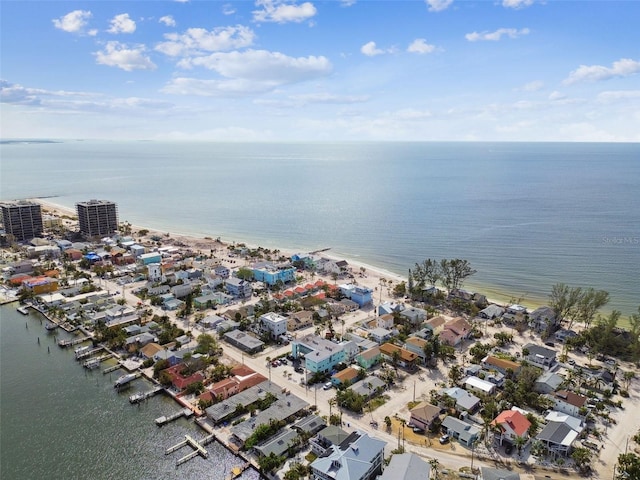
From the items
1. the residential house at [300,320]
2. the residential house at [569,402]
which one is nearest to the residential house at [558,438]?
the residential house at [569,402]

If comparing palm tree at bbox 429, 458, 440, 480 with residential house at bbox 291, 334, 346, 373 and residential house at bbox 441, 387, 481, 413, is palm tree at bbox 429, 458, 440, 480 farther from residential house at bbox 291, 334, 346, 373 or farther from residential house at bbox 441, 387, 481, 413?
residential house at bbox 291, 334, 346, 373

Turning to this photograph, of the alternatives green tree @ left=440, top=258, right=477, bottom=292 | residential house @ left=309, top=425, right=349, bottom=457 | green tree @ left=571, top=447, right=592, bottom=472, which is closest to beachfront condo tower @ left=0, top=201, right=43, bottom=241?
green tree @ left=440, top=258, right=477, bottom=292

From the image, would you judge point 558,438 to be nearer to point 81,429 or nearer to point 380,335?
point 380,335

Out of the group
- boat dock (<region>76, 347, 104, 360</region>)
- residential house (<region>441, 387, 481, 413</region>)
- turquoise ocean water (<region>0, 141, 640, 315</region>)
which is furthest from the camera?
turquoise ocean water (<region>0, 141, 640, 315</region>)

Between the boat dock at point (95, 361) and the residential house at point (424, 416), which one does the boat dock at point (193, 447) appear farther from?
the boat dock at point (95, 361)

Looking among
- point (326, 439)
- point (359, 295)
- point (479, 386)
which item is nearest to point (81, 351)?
point (326, 439)
